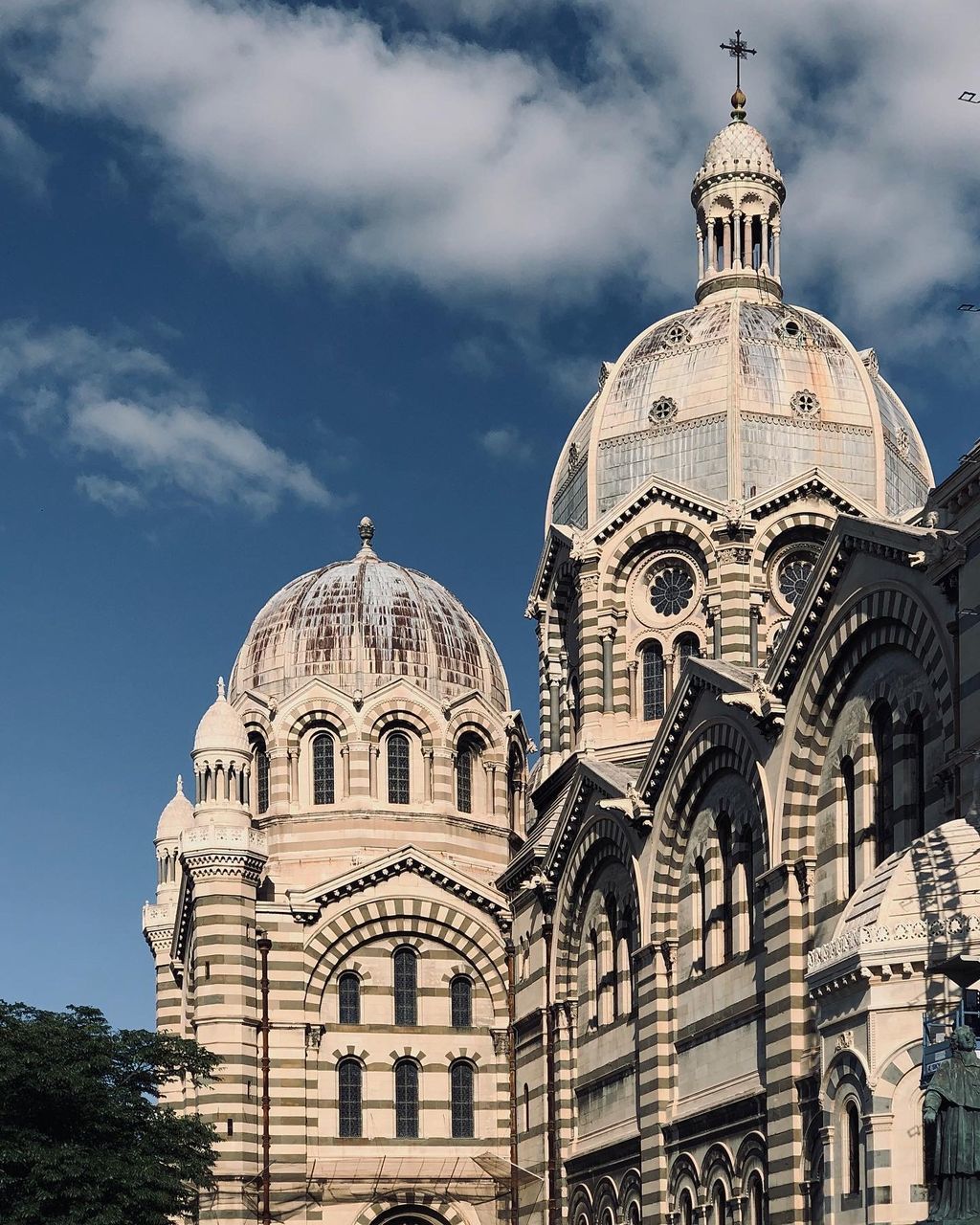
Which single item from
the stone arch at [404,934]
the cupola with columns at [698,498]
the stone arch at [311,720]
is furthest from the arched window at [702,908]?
the stone arch at [311,720]

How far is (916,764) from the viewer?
38281 millimetres

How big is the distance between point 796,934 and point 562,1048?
1473 cm

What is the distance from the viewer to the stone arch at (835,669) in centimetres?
3734

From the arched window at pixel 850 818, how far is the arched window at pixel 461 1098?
21614 mm

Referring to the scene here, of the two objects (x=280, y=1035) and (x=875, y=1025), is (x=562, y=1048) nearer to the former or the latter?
(x=280, y=1035)

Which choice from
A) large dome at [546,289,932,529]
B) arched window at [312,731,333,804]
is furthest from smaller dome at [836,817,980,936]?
arched window at [312,731,333,804]

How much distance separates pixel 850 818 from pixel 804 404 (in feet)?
59.5

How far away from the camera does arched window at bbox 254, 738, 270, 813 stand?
6269 cm

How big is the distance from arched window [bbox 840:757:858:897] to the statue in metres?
10.6

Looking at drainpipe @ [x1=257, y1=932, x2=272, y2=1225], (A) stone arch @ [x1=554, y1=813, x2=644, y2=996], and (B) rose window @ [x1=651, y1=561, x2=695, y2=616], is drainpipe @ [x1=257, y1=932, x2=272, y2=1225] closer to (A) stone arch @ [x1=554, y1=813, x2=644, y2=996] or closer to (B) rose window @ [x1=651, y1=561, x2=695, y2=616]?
(A) stone arch @ [x1=554, y1=813, x2=644, y2=996]

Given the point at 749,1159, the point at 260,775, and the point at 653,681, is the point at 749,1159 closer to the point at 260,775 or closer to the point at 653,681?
the point at 653,681

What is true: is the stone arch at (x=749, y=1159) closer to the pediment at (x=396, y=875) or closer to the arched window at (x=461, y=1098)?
the arched window at (x=461, y=1098)

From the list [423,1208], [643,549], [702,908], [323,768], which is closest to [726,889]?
[702,908]

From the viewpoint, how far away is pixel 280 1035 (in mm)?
57438
